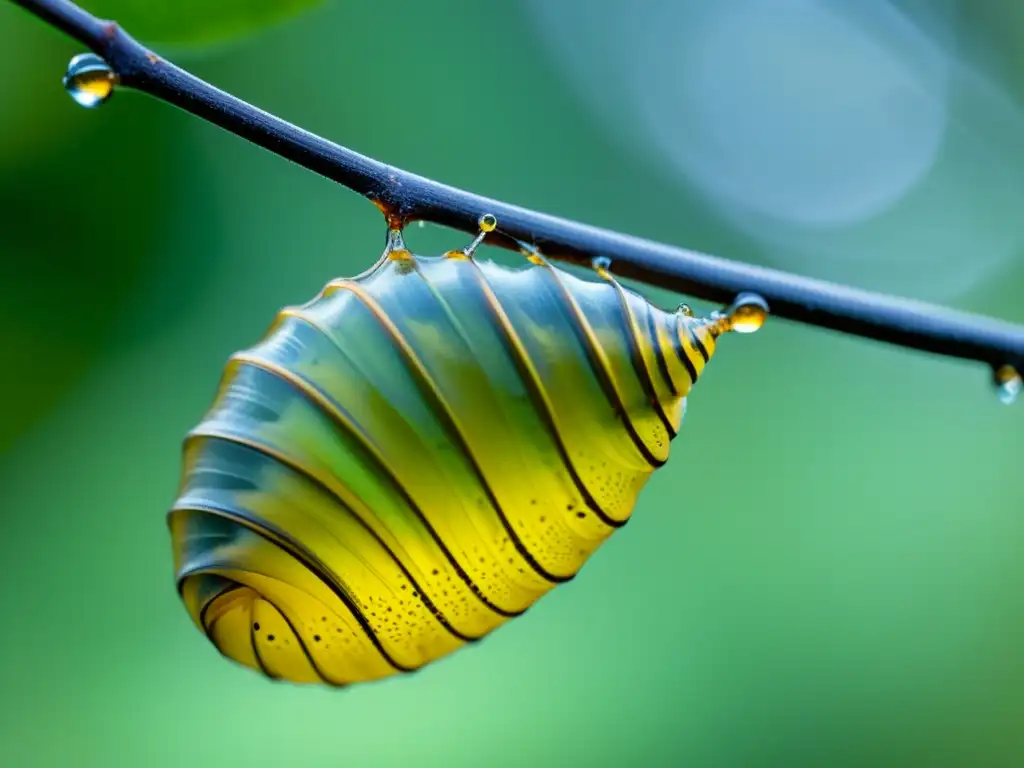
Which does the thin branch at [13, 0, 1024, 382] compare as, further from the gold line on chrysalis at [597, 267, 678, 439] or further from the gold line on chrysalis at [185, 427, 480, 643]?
the gold line on chrysalis at [185, 427, 480, 643]

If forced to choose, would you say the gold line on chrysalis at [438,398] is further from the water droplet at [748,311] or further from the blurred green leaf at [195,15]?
the blurred green leaf at [195,15]

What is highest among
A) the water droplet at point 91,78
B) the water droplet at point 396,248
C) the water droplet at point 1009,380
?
the water droplet at point 91,78

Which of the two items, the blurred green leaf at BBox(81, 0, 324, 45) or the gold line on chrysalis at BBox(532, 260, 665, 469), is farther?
the blurred green leaf at BBox(81, 0, 324, 45)

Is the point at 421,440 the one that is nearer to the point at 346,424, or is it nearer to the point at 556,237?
the point at 346,424

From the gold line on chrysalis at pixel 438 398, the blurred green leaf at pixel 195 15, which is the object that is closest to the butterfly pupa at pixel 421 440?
the gold line on chrysalis at pixel 438 398

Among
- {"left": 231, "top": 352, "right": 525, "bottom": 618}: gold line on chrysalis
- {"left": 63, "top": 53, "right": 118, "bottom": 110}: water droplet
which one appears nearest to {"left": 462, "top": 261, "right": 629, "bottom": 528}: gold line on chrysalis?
{"left": 231, "top": 352, "right": 525, "bottom": 618}: gold line on chrysalis
